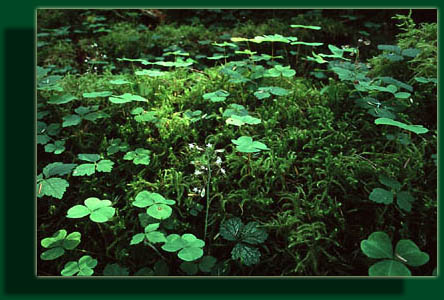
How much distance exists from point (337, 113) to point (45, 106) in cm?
210

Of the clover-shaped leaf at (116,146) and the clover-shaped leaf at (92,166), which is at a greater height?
the clover-shaped leaf at (116,146)

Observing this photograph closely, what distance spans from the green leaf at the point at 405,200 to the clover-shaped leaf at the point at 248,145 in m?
0.75

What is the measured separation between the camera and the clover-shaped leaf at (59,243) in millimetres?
1719

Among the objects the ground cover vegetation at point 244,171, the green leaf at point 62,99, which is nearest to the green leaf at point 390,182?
the ground cover vegetation at point 244,171

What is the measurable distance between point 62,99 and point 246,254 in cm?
168

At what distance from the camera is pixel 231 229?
1.73 m

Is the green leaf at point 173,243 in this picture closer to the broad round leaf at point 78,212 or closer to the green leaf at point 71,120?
the broad round leaf at point 78,212

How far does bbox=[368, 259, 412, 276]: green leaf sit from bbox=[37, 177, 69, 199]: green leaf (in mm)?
1699

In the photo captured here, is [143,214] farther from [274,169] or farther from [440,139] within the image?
[440,139]

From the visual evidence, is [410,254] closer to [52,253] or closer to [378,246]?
[378,246]

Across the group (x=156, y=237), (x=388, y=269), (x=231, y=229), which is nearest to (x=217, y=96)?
(x=231, y=229)

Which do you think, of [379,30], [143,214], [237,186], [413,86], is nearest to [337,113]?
[413,86]

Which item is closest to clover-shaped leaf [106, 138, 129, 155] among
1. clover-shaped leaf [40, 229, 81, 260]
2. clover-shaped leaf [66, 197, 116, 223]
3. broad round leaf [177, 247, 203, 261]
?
clover-shaped leaf [66, 197, 116, 223]

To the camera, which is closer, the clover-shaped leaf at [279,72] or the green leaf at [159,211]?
the green leaf at [159,211]
